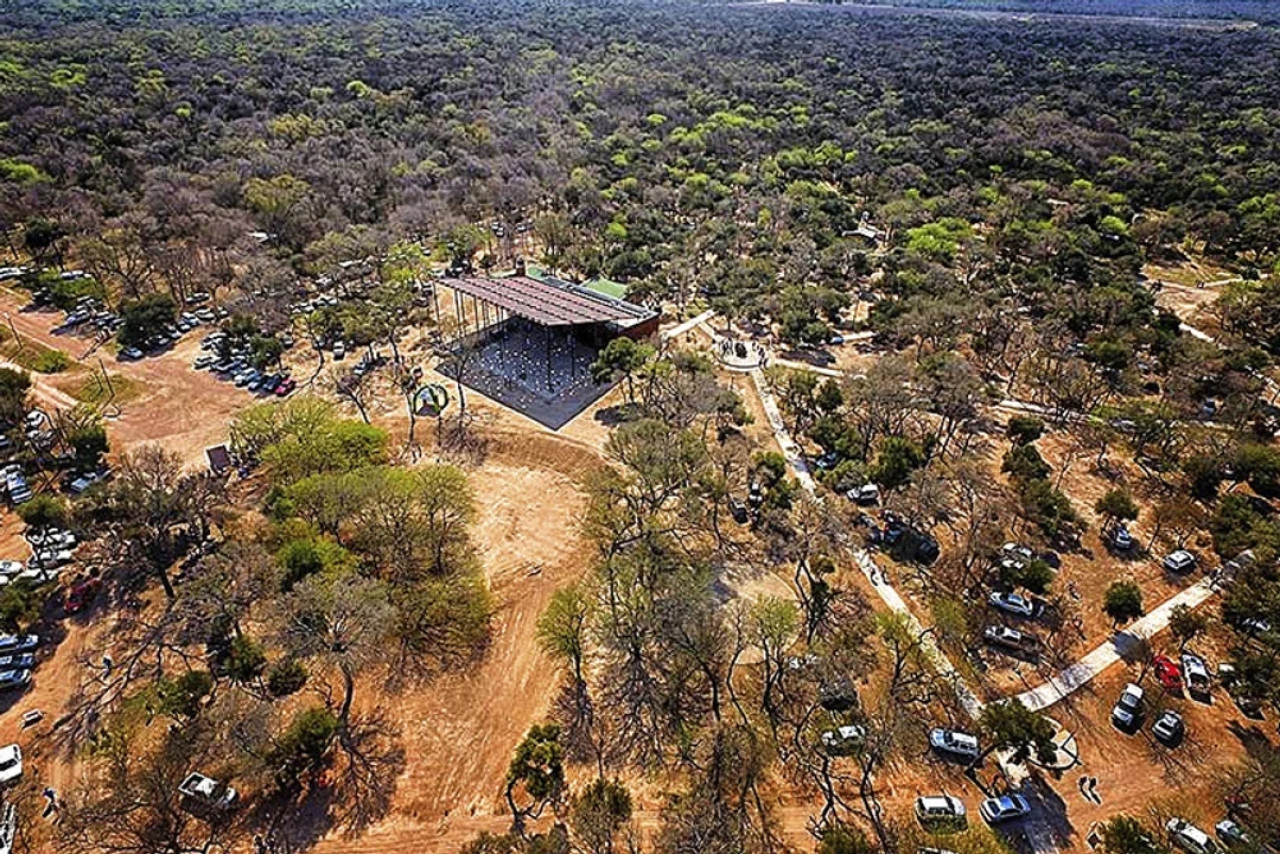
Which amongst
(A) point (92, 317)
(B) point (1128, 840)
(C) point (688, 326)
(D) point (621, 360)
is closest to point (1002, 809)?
(B) point (1128, 840)

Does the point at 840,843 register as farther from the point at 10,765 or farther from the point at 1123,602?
the point at 10,765

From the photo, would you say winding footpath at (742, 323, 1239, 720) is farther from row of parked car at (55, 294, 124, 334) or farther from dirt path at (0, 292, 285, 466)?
row of parked car at (55, 294, 124, 334)

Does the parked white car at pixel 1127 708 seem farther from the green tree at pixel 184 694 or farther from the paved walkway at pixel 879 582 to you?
the green tree at pixel 184 694

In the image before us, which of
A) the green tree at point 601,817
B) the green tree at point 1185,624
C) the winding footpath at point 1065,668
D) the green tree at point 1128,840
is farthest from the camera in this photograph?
the green tree at point 1185,624

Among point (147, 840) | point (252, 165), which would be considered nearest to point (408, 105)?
point (252, 165)

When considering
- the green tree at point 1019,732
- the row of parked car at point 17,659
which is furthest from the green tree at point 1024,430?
the row of parked car at point 17,659

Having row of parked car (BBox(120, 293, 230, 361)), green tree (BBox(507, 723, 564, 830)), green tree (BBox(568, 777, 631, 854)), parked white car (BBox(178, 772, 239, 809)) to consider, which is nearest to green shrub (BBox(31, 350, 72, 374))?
row of parked car (BBox(120, 293, 230, 361))
